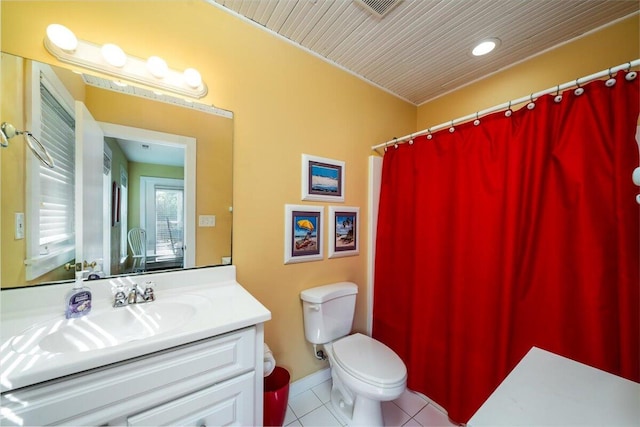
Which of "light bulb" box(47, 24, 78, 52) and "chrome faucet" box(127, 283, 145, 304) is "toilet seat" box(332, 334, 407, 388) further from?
"light bulb" box(47, 24, 78, 52)

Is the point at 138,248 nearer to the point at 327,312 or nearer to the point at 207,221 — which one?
the point at 207,221

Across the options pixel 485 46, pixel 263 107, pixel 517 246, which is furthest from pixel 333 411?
pixel 485 46

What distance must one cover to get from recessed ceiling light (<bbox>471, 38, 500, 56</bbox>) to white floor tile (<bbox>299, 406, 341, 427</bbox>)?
2.52 metres

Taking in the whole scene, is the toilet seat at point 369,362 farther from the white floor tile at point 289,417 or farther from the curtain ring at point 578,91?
the curtain ring at point 578,91

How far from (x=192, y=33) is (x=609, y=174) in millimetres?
2062

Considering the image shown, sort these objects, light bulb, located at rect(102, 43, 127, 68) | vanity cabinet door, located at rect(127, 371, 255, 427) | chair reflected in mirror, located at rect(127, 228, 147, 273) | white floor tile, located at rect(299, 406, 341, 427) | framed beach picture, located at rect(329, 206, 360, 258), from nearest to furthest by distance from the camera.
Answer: vanity cabinet door, located at rect(127, 371, 255, 427)
light bulb, located at rect(102, 43, 127, 68)
chair reflected in mirror, located at rect(127, 228, 147, 273)
white floor tile, located at rect(299, 406, 341, 427)
framed beach picture, located at rect(329, 206, 360, 258)

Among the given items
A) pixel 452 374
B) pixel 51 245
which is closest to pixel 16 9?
pixel 51 245

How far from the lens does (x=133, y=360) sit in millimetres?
700

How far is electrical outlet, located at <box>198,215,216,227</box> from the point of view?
1.27 m

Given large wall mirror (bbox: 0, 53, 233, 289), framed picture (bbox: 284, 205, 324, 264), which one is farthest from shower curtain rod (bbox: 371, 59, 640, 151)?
large wall mirror (bbox: 0, 53, 233, 289)

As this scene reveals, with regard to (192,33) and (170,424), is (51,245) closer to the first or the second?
(170,424)

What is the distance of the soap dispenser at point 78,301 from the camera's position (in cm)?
87

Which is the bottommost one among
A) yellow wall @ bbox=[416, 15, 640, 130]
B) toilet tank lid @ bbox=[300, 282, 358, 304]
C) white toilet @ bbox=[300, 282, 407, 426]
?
white toilet @ bbox=[300, 282, 407, 426]

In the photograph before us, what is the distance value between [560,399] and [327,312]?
1.12 metres
